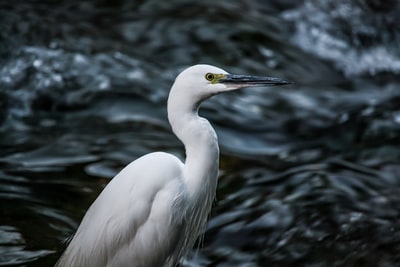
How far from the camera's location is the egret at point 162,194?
11.1ft

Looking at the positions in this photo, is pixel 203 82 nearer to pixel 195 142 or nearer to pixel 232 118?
pixel 195 142

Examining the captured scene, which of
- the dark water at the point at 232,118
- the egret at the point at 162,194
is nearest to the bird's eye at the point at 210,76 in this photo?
the egret at the point at 162,194

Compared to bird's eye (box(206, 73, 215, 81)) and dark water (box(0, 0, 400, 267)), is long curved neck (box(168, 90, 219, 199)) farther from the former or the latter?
dark water (box(0, 0, 400, 267))

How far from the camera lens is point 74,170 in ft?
17.2

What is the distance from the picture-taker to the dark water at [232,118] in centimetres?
446

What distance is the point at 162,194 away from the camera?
3.47 metres

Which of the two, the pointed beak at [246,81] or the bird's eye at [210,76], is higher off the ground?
the bird's eye at [210,76]

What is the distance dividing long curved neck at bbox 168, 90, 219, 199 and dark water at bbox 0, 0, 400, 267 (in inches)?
35.9

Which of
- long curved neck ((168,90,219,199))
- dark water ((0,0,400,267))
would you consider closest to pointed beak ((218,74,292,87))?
long curved neck ((168,90,219,199))

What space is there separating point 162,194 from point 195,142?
0.28m

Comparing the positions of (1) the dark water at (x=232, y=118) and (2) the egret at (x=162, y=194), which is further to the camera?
(1) the dark water at (x=232, y=118)

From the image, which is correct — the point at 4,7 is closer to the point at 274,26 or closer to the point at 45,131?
the point at 45,131

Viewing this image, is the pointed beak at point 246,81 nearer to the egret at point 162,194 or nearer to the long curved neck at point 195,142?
the egret at point 162,194

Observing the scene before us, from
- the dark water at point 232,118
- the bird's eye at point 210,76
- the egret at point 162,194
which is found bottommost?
the dark water at point 232,118
